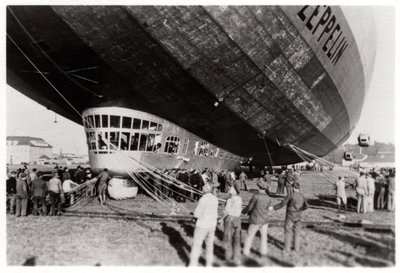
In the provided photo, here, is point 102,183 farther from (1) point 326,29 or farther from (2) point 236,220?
(1) point 326,29

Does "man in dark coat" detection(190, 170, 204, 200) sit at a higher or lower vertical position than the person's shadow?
higher

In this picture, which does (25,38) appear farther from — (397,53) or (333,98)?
(333,98)

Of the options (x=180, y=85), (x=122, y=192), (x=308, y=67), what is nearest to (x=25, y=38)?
(x=180, y=85)

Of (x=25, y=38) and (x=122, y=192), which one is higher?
(x=25, y=38)

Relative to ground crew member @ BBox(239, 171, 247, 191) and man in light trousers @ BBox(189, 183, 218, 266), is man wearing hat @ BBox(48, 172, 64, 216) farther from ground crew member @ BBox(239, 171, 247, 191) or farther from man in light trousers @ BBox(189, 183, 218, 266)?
ground crew member @ BBox(239, 171, 247, 191)

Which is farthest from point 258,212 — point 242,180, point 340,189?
point 242,180

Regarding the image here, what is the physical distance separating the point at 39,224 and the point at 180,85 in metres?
6.68

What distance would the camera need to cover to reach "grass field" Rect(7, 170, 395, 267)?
6.57 m

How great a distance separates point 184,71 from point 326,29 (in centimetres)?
559

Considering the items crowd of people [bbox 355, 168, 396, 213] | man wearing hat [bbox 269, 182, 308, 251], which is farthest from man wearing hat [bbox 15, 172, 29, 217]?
crowd of people [bbox 355, 168, 396, 213]

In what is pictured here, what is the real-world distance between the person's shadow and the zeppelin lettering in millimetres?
8218

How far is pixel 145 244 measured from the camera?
24.7ft

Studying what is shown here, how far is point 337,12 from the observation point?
1229 cm

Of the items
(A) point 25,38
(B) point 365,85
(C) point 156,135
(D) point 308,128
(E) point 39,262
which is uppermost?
(B) point 365,85
